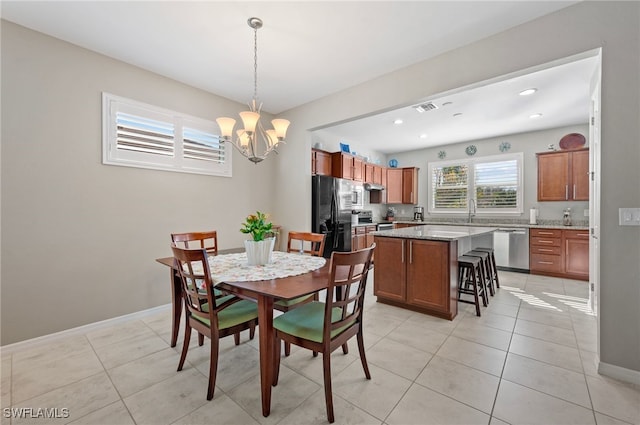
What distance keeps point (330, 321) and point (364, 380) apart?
0.69 metres

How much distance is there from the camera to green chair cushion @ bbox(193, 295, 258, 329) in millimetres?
1788

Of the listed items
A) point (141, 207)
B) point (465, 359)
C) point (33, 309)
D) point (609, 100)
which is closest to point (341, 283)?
point (465, 359)

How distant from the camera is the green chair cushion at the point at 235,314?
5.87 ft

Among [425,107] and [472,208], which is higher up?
[425,107]

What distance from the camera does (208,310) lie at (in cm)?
181

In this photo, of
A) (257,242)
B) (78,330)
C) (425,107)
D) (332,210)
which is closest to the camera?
(257,242)

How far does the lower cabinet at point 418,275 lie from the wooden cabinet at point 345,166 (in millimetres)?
2161

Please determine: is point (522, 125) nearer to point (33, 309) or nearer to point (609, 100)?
point (609, 100)

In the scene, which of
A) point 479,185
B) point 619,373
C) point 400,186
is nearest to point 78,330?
point 619,373

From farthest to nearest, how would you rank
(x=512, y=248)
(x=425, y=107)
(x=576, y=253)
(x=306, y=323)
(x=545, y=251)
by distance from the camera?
(x=512, y=248) → (x=545, y=251) → (x=576, y=253) → (x=425, y=107) → (x=306, y=323)

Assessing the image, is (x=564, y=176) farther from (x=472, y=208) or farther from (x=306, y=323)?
(x=306, y=323)

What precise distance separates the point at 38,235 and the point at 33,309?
0.67 m

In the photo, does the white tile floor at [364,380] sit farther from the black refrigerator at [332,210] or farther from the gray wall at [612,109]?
the black refrigerator at [332,210]

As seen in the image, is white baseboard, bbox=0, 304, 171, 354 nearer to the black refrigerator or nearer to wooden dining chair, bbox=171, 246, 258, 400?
wooden dining chair, bbox=171, 246, 258, 400
